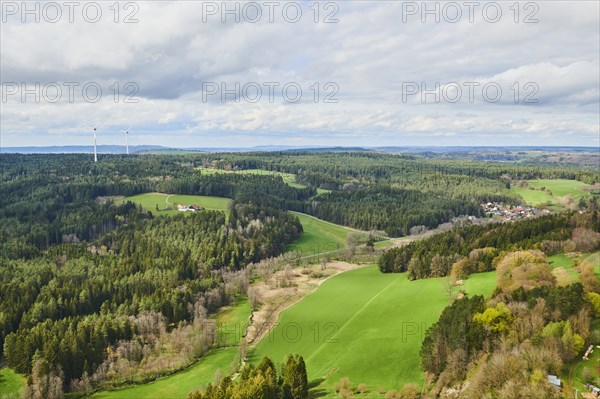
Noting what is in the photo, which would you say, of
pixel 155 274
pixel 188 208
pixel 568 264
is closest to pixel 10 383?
pixel 155 274

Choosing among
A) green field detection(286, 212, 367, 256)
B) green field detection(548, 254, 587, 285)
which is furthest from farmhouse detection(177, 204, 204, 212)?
green field detection(548, 254, 587, 285)

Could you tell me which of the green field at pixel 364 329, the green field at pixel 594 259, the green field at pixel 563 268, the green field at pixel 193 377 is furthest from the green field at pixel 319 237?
the green field at pixel 594 259

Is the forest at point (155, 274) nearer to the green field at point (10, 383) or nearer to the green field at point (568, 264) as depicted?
the green field at point (10, 383)

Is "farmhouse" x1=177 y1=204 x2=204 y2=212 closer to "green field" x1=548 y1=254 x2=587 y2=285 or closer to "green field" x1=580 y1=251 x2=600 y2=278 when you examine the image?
"green field" x1=548 y1=254 x2=587 y2=285

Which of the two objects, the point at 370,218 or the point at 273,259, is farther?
the point at 370,218

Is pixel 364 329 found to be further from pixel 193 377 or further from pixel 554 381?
pixel 554 381

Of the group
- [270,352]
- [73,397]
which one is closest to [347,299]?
[270,352]

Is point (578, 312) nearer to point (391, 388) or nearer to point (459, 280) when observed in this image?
point (391, 388)
